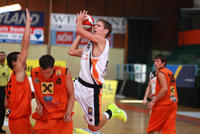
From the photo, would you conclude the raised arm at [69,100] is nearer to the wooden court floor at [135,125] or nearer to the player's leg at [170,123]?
the player's leg at [170,123]

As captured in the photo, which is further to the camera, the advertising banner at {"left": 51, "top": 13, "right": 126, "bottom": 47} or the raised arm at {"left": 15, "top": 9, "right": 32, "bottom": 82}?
the advertising banner at {"left": 51, "top": 13, "right": 126, "bottom": 47}

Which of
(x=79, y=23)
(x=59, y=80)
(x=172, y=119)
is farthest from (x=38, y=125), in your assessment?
(x=172, y=119)

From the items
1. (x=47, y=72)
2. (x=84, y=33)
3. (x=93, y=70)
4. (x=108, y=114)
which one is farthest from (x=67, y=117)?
(x=108, y=114)

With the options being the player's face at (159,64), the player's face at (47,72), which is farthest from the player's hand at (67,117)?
the player's face at (159,64)

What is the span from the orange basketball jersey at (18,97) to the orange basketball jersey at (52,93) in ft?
0.58

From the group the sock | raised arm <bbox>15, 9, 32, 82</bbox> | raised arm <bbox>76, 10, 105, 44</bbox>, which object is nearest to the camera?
raised arm <bbox>15, 9, 32, 82</bbox>

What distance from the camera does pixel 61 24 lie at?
20000 millimetres

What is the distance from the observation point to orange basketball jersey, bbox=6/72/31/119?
174 inches

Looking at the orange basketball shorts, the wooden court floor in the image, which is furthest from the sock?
the wooden court floor

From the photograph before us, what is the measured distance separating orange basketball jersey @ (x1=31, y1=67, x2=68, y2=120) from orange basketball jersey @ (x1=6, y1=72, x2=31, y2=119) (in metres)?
0.18

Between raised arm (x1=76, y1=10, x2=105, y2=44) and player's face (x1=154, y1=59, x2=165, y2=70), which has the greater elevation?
raised arm (x1=76, y1=10, x2=105, y2=44)

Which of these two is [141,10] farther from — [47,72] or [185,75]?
[47,72]

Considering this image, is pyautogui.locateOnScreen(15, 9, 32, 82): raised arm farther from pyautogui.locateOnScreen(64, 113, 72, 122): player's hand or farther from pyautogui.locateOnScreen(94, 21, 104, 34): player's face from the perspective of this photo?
pyautogui.locateOnScreen(94, 21, 104, 34): player's face

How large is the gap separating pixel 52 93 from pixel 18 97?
44 cm
